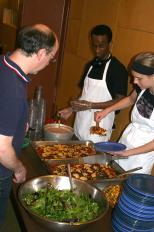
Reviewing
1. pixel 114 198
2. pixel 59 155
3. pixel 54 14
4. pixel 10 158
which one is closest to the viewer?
pixel 10 158

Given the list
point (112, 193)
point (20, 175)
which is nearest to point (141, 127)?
point (112, 193)

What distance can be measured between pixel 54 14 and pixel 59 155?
2077 mm

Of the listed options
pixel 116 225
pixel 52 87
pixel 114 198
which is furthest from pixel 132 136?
pixel 52 87

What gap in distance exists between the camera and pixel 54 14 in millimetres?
3775

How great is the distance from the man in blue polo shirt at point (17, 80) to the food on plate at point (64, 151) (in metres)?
0.59

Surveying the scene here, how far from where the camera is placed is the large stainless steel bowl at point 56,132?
8.38ft

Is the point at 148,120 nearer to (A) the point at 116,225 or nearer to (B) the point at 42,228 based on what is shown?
(A) the point at 116,225

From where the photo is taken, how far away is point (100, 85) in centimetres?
316

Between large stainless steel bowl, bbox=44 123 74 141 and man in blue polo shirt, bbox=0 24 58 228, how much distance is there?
85 centimetres

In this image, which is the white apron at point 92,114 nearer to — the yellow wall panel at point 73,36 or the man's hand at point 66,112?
the man's hand at point 66,112

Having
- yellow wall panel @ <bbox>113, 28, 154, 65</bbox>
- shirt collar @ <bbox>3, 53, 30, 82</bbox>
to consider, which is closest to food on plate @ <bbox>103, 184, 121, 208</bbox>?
shirt collar @ <bbox>3, 53, 30, 82</bbox>

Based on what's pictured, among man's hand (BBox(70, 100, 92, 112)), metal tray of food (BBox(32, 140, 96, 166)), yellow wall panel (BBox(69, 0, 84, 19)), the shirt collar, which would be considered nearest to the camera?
the shirt collar

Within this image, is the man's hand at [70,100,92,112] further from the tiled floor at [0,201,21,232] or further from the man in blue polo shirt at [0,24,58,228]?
the man in blue polo shirt at [0,24,58,228]

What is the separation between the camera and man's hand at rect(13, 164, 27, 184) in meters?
1.75
